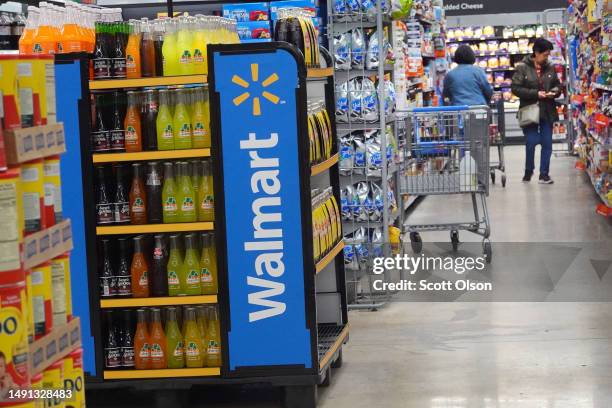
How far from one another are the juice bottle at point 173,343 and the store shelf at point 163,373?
4 centimetres

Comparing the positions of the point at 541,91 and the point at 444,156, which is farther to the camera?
the point at 541,91

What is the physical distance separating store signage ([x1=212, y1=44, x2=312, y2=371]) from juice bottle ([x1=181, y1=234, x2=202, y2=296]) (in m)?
0.15

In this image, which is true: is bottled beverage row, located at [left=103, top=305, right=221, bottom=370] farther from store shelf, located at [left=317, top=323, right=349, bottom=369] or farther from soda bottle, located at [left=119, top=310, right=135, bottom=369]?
store shelf, located at [left=317, top=323, right=349, bottom=369]

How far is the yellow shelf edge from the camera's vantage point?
439 centimetres

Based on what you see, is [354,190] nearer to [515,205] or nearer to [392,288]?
[392,288]

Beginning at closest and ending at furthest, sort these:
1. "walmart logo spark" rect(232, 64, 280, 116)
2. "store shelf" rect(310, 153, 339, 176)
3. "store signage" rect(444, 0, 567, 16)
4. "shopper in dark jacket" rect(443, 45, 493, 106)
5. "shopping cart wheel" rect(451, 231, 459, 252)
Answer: "walmart logo spark" rect(232, 64, 280, 116) → "store shelf" rect(310, 153, 339, 176) → "shopping cart wheel" rect(451, 231, 459, 252) → "shopper in dark jacket" rect(443, 45, 493, 106) → "store signage" rect(444, 0, 567, 16)

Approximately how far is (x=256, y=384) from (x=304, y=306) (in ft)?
1.56

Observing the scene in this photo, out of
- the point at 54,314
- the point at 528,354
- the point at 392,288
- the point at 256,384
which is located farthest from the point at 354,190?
the point at 54,314

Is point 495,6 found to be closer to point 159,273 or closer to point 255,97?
point 255,97

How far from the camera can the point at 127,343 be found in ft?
14.1

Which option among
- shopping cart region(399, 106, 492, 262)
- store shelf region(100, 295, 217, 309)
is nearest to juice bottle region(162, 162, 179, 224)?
store shelf region(100, 295, 217, 309)

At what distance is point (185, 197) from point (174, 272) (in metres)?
0.32

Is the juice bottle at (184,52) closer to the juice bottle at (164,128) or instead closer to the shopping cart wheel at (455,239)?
the juice bottle at (164,128)

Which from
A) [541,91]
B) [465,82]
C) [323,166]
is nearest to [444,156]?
[323,166]
